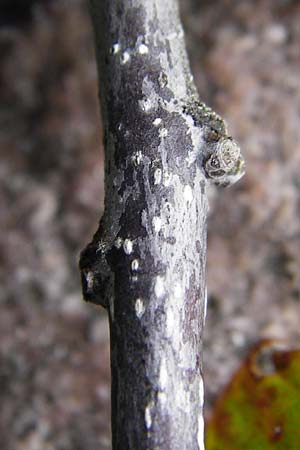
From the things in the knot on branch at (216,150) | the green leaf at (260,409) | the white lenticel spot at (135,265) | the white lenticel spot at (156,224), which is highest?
the knot on branch at (216,150)

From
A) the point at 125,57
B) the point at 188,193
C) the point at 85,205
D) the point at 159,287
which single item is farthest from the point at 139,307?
the point at 85,205

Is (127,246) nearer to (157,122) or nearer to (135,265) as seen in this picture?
(135,265)

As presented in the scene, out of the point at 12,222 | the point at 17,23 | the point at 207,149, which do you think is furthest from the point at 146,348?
the point at 17,23

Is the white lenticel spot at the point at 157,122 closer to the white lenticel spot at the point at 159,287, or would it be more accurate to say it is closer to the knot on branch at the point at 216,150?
the knot on branch at the point at 216,150

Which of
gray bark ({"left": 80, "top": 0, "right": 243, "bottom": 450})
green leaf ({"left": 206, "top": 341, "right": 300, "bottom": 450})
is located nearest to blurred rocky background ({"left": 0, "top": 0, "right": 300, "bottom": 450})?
green leaf ({"left": 206, "top": 341, "right": 300, "bottom": 450})

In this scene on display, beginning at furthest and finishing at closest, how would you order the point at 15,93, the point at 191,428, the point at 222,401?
the point at 15,93 → the point at 222,401 → the point at 191,428

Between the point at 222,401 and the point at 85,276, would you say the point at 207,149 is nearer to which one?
the point at 85,276

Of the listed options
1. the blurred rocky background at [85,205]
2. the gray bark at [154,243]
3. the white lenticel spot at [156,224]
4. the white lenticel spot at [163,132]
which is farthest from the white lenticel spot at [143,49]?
the blurred rocky background at [85,205]
